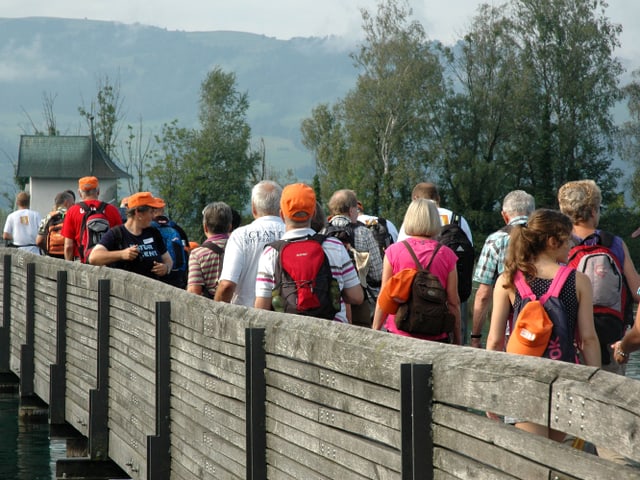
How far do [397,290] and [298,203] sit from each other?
0.71 m

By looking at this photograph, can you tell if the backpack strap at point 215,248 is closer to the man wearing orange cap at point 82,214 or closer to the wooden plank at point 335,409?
the man wearing orange cap at point 82,214

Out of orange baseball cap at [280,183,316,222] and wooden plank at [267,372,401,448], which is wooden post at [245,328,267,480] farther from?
orange baseball cap at [280,183,316,222]

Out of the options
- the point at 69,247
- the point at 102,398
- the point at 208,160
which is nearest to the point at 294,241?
the point at 102,398

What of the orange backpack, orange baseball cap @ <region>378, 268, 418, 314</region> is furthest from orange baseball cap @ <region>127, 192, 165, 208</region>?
the orange backpack

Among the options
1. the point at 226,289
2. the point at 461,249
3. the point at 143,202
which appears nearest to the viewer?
the point at 226,289

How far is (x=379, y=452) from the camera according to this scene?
4.60 m

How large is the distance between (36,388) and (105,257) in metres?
4.30

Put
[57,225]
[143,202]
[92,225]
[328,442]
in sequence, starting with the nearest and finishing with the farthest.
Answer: [328,442], [143,202], [92,225], [57,225]

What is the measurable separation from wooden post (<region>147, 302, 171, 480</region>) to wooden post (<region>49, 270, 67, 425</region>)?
4119 mm

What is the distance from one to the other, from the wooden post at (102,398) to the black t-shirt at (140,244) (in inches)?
13.2

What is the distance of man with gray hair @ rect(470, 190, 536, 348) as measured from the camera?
8391 mm

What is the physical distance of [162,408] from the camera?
787 cm

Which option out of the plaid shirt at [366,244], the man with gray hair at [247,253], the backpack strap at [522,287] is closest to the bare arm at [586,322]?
the backpack strap at [522,287]

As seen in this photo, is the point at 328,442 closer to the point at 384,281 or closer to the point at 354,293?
the point at 354,293
